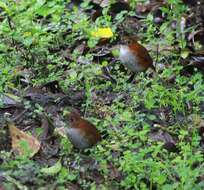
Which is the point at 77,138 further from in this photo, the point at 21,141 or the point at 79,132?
the point at 21,141

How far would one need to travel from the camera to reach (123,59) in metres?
4.65

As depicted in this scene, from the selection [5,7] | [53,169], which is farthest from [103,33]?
[53,169]

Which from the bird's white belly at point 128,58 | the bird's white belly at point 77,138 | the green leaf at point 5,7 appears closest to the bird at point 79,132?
the bird's white belly at point 77,138

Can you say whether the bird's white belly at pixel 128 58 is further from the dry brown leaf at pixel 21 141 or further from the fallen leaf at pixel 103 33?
the dry brown leaf at pixel 21 141

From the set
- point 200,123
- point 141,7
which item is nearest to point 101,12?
point 141,7

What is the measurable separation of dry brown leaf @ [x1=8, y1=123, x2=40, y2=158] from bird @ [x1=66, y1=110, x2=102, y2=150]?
0.24m

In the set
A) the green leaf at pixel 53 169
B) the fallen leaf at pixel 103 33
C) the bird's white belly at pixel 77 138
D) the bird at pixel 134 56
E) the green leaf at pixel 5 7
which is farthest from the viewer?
the fallen leaf at pixel 103 33

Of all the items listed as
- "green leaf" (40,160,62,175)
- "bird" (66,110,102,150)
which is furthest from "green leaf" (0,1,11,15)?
"green leaf" (40,160,62,175)

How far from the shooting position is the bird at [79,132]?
12.7 ft

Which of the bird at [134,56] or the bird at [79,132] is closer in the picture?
the bird at [79,132]

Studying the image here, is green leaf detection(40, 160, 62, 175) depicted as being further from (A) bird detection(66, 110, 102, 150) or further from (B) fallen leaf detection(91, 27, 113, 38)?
(B) fallen leaf detection(91, 27, 113, 38)

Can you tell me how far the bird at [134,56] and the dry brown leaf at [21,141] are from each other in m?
0.98

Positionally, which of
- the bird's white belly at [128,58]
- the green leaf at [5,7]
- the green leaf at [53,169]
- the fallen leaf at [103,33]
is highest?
the green leaf at [5,7]

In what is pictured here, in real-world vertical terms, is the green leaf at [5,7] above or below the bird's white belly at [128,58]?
above
